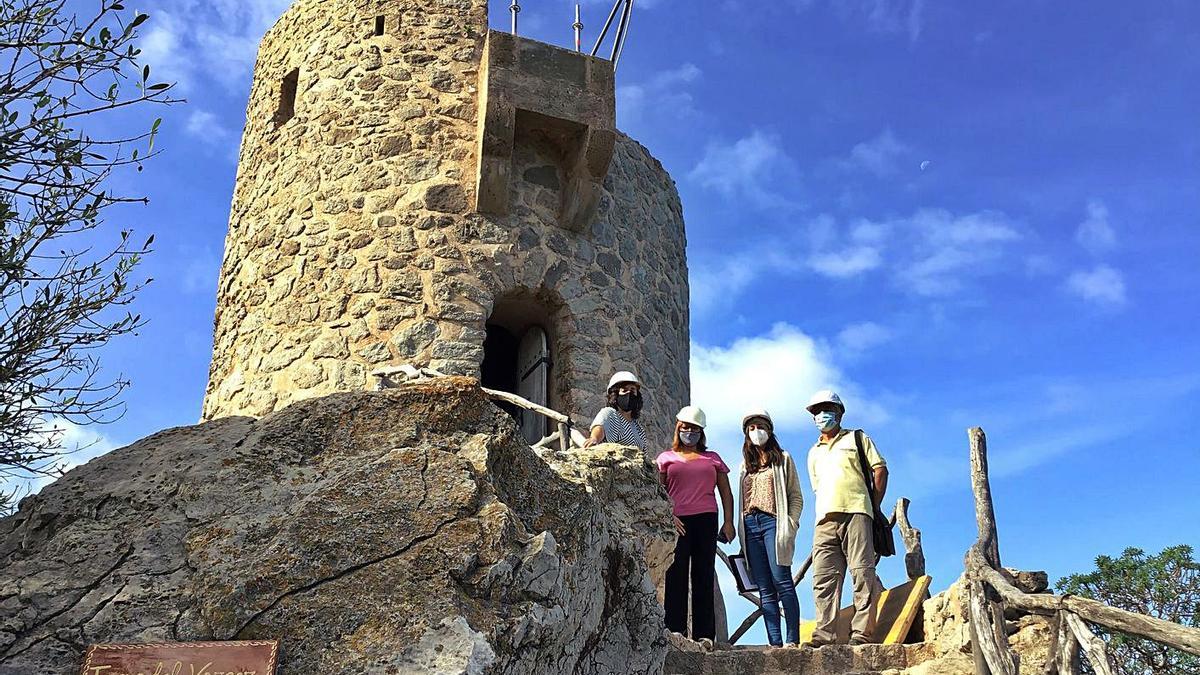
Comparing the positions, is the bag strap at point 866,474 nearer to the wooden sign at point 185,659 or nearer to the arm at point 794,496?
the arm at point 794,496

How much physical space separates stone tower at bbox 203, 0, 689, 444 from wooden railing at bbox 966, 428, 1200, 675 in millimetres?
3443

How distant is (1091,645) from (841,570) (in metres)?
1.57

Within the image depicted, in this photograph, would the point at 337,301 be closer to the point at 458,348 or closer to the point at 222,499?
the point at 458,348

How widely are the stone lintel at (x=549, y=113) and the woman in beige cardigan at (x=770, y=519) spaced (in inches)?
114

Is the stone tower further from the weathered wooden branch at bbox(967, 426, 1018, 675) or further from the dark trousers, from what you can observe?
the weathered wooden branch at bbox(967, 426, 1018, 675)

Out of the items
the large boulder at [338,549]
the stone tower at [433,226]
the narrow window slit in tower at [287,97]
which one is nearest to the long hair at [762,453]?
the stone tower at [433,226]

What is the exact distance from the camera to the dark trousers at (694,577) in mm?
5906

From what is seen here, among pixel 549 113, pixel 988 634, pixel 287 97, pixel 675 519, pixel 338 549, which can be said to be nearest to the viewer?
pixel 338 549

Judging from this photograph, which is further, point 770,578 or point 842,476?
point 770,578

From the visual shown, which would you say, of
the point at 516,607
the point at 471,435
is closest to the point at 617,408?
the point at 471,435

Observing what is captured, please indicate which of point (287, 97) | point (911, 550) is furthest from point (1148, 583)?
point (287, 97)

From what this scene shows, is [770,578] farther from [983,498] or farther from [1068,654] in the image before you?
[1068,654]

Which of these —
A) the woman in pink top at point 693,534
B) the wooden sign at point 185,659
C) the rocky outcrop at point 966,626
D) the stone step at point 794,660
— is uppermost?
the woman in pink top at point 693,534

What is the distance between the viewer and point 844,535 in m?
5.95
